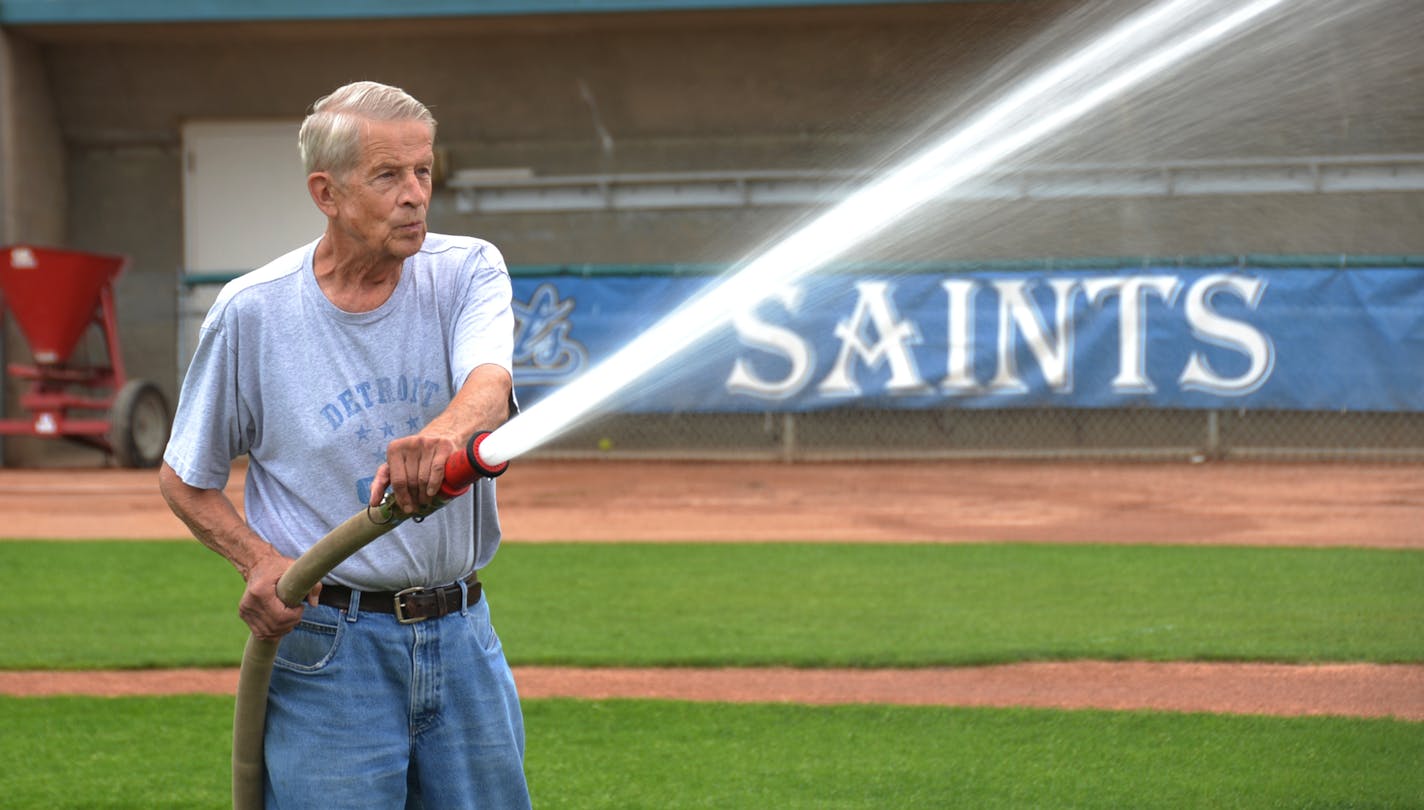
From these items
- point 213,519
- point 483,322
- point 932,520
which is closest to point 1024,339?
point 932,520

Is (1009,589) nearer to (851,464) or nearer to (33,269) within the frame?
(851,464)

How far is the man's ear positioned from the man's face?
0.09ft

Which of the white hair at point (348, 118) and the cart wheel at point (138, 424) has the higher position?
the white hair at point (348, 118)

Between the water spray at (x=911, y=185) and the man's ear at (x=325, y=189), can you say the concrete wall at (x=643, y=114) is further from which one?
the man's ear at (x=325, y=189)

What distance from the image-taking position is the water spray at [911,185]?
9.41 feet

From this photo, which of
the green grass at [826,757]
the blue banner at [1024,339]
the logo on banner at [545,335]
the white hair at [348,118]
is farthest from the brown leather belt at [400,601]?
the logo on banner at [545,335]

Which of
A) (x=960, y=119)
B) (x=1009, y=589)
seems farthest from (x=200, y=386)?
(x=1009, y=589)

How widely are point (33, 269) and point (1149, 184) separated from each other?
13408mm

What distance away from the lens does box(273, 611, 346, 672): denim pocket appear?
10.5 ft

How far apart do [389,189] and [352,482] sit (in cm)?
62

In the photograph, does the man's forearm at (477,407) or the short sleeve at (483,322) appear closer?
A: the man's forearm at (477,407)

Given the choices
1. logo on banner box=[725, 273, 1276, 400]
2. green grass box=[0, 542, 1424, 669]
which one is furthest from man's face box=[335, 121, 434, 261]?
logo on banner box=[725, 273, 1276, 400]

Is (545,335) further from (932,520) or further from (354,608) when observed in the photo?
(354,608)

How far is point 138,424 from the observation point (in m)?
18.5
